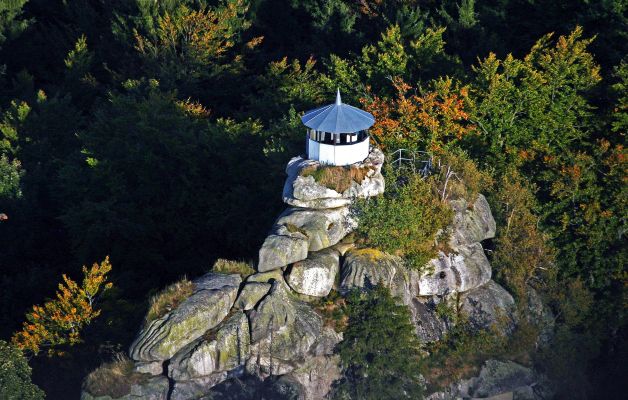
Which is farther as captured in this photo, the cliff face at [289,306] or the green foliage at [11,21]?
the green foliage at [11,21]

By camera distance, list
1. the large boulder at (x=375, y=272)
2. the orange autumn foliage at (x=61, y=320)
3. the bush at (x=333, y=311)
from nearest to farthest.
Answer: the bush at (x=333, y=311) → the large boulder at (x=375, y=272) → the orange autumn foliage at (x=61, y=320)

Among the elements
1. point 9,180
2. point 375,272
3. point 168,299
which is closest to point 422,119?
point 375,272

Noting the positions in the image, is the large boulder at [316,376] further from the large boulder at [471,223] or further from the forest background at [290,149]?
the large boulder at [471,223]

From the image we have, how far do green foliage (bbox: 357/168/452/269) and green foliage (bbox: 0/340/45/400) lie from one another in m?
14.2

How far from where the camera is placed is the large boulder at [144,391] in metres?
32.3

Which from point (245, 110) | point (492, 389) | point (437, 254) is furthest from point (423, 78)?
point (492, 389)

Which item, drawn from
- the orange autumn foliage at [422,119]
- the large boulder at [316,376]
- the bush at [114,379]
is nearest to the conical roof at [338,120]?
the orange autumn foliage at [422,119]

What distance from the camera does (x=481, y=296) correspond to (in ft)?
131

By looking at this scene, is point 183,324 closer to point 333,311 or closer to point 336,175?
point 333,311

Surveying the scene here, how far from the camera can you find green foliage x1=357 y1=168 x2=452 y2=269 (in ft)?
121

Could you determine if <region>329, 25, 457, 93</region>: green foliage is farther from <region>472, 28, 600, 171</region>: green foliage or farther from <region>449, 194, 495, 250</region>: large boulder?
<region>449, 194, 495, 250</region>: large boulder

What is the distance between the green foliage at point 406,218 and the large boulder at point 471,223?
755 mm

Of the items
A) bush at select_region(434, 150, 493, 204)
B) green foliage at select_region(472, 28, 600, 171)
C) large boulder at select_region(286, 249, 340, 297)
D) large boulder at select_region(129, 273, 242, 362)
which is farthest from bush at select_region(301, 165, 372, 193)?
green foliage at select_region(472, 28, 600, 171)

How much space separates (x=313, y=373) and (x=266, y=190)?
11351 millimetres
